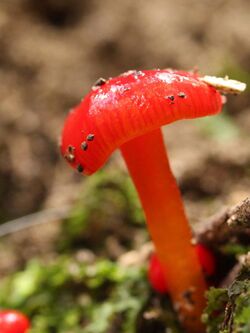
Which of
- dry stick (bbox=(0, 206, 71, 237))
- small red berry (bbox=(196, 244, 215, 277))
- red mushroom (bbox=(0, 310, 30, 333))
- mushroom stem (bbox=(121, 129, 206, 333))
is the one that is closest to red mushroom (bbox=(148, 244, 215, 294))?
small red berry (bbox=(196, 244, 215, 277))

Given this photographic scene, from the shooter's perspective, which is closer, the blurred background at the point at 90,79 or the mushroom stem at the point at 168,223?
the mushroom stem at the point at 168,223

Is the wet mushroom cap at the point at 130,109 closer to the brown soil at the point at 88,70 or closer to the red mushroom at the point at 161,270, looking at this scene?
the red mushroom at the point at 161,270

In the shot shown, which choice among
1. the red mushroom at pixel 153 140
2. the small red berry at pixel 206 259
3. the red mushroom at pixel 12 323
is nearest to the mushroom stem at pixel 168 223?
the red mushroom at pixel 153 140

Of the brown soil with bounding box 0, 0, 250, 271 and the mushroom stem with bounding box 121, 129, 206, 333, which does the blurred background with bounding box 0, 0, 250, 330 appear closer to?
the brown soil with bounding box 0, 0, 250, 271

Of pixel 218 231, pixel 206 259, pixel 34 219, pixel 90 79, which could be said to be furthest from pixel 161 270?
pixel 90 79

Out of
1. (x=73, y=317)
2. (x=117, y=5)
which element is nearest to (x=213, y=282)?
(x=73, y=317)

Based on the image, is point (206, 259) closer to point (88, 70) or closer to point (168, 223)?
point (168, 223)

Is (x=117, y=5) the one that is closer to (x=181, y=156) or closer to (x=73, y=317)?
(x=181, y=156)

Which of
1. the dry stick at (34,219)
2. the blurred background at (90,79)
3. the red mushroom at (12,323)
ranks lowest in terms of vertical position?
the red mushroom at (12,323)
